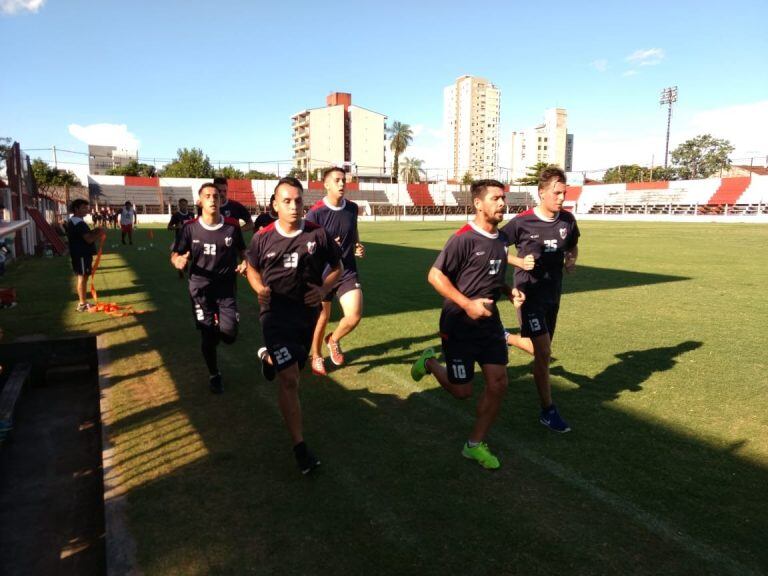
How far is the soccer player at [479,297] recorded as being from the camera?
12.6ft

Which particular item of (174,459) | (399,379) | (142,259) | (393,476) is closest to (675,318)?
(399,379)

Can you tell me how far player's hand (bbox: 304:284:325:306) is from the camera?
3924 mm

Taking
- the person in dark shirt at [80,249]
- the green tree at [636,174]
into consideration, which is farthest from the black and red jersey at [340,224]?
the green tree at [636,174]

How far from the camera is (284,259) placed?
405 cm

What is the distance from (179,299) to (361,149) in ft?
377

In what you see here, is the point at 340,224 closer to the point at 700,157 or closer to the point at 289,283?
the point at 289,283

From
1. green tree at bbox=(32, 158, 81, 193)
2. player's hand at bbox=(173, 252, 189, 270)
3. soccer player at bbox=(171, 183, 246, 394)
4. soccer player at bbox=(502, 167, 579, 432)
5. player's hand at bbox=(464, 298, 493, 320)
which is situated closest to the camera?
player's hand at bbox=(464, 298, 493, 320)

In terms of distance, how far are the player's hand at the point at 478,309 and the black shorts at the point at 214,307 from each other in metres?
2.84

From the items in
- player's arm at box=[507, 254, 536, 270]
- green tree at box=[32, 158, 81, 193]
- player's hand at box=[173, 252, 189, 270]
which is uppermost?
green tree at box=[32, 158, 81, 193]

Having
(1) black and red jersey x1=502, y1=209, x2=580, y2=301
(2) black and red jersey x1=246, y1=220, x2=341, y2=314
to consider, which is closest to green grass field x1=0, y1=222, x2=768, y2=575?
(1) black and red jersey x1=502, y1=209, x2=580, y2=301

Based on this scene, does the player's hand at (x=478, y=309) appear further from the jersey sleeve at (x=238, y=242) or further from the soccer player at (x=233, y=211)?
the soccer player at (x=233, y=211)

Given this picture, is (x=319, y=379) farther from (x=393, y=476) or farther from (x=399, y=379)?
(x=393, y=476)

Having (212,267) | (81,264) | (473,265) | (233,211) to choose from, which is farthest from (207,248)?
(81,264)

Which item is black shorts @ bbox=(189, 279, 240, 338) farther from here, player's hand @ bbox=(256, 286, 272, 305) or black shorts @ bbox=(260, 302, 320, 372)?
player's hand @ bbox=(256, 286, 272, 305)
